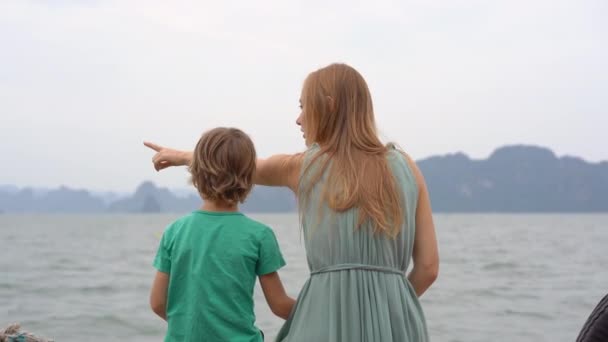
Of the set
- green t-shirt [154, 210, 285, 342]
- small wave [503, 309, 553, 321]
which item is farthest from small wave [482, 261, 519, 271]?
green t-shirt [154, 210, 285, 342]

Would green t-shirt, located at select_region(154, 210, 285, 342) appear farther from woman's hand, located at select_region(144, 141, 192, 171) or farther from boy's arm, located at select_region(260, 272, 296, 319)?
woman's hand, located at select_region(144, 141, 192, 171)

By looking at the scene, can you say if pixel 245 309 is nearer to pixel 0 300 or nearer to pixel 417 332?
pixel 417 332

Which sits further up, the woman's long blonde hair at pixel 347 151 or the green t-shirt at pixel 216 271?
the woman's long blonde hair at pixel 347 151

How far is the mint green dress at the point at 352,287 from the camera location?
7.33 feet

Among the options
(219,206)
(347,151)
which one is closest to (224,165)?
(219,206)

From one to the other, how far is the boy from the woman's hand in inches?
8.4

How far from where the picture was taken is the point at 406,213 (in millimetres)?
2297

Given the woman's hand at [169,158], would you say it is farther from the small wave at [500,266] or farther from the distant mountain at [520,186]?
the distant mountain at [520,186]

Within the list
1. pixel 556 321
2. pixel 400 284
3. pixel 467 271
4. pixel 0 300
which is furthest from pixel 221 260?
pixel 467 271

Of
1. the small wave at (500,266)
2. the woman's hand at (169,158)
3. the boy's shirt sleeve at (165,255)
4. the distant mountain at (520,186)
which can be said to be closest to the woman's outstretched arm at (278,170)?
the woman's hand at (169,158)

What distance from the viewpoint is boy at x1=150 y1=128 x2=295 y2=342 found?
2277mm

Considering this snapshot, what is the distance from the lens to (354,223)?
2.25 metres

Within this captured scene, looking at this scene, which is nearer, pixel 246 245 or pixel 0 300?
pixel 246 245

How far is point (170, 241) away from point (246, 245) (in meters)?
0.26
